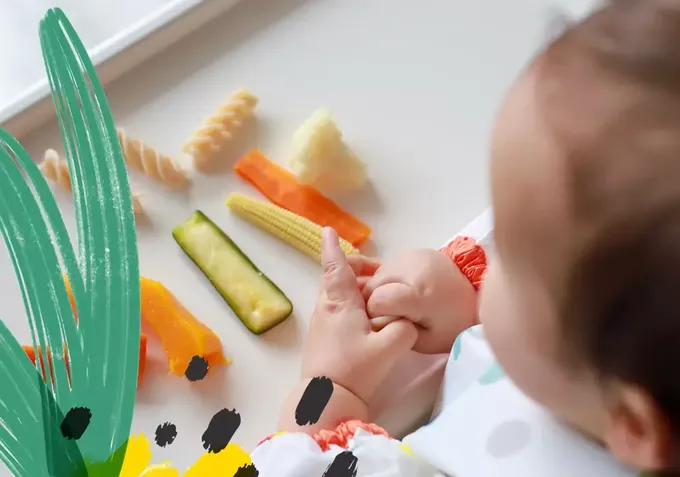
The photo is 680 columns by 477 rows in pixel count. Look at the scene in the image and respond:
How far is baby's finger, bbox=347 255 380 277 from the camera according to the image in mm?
529

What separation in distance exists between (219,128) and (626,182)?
1.33ft

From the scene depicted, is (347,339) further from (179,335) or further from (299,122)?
(299,122)

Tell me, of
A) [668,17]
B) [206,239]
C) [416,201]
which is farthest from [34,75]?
[668,17]

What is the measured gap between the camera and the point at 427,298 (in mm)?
495

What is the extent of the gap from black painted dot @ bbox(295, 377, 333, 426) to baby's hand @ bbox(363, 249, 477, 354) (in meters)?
0.05

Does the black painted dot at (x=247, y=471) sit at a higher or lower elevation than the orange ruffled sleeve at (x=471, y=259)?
lower

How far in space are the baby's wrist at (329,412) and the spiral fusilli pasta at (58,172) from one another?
19cm

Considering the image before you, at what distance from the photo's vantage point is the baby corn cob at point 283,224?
0.55m

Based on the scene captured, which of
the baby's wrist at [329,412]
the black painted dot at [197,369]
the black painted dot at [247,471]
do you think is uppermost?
the black painted dot at [197,369]

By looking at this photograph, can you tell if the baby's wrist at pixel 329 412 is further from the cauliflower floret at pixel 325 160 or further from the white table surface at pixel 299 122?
the cauliflower floret at pixel 325 160

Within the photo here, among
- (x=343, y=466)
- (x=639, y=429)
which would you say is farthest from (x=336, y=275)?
(x=639, y=429)

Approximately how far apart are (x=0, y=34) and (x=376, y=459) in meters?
0.52

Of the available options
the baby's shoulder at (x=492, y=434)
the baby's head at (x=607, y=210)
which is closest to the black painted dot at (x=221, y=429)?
the baby's shoulder at (x=492, y=434)

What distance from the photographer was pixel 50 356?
0.45 m
